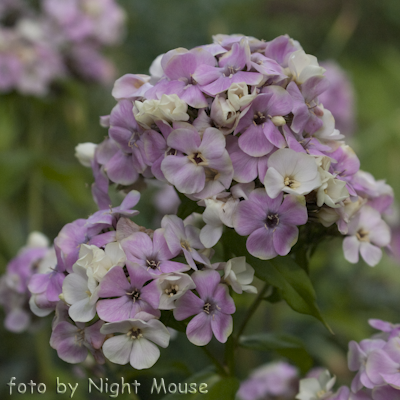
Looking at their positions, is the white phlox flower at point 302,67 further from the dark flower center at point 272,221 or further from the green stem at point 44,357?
the green stem at point 44,357

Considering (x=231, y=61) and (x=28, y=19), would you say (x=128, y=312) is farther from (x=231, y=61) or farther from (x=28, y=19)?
(x=28, y=19)

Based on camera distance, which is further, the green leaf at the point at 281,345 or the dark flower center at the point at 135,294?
the green leaf at the point at 281,345

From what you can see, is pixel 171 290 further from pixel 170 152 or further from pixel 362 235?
pixel 362 235

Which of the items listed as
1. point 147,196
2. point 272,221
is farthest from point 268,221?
point 147,196

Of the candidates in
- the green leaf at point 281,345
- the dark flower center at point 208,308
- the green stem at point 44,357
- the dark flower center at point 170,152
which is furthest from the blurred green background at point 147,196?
the dark flower center at point 170,152

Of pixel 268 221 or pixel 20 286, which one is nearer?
pixel 268 221
